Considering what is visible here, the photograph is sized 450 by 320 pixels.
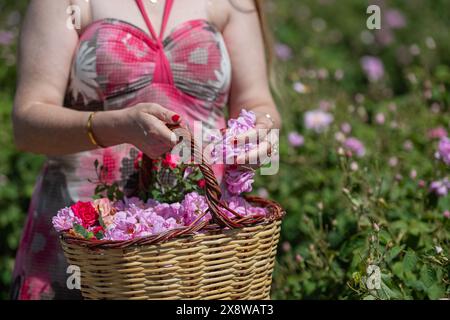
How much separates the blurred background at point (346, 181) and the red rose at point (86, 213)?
642 millimetres

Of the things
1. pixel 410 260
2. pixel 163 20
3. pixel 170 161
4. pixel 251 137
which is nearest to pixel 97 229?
pixel 170 161

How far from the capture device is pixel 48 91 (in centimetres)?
189

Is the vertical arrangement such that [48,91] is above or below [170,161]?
above

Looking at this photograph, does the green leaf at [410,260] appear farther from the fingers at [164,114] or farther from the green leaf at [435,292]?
the fingers at [164,114]

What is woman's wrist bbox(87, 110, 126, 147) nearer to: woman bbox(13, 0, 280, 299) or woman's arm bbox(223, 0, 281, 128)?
woman bbox(13, 0, 280, 299)

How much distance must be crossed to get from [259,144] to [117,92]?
47 centimetres

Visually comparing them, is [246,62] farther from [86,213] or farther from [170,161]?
[86,213]

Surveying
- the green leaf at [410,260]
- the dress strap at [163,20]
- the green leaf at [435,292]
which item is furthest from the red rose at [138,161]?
the green leaf at [435,292]

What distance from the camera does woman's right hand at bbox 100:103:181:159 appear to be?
1606mm

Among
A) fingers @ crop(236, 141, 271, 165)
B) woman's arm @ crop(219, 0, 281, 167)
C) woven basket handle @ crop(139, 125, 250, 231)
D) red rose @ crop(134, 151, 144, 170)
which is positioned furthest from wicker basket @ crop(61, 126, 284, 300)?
woman's arm @ crop(219, 0, 281, 167)

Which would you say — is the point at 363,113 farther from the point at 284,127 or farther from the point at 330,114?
the point at 284,127

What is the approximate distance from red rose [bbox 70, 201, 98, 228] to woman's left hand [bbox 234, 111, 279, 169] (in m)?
0.35

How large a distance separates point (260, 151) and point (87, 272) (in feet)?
1.58
